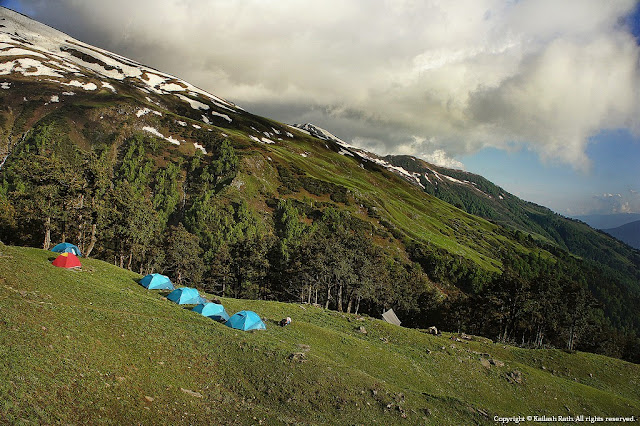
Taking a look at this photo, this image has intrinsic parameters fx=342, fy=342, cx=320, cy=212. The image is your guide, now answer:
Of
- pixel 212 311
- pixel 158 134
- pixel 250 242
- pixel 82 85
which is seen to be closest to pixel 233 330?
pixel 212 311

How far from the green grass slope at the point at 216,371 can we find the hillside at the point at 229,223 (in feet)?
75.7

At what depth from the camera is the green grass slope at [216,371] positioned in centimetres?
2016

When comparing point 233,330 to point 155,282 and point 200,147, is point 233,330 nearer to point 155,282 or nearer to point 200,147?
point 155,282

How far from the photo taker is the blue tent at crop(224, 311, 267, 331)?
39469 mm

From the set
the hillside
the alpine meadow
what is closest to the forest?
the hillside

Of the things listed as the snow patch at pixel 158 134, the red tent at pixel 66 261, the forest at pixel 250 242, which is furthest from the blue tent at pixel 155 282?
the snow patch at pixel 158 134

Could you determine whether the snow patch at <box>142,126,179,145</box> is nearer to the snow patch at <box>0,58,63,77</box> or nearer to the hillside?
the hillside

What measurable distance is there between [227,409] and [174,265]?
68427 millimetres

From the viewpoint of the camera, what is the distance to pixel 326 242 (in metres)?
90.1

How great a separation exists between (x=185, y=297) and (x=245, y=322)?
479 inches

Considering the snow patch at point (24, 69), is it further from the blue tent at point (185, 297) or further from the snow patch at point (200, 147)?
the blue tent at point (185, 297)

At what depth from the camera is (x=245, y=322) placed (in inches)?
1560

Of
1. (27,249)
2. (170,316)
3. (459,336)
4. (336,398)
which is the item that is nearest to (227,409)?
(336,398)

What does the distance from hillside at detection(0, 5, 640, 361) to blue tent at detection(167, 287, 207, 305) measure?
746 inches
